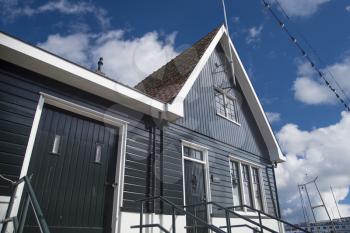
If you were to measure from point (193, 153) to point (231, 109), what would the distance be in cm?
320

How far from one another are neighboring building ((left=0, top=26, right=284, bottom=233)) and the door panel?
26mm

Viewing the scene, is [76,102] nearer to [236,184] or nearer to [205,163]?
[205,163]

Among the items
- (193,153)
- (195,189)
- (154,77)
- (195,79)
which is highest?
(154,77)

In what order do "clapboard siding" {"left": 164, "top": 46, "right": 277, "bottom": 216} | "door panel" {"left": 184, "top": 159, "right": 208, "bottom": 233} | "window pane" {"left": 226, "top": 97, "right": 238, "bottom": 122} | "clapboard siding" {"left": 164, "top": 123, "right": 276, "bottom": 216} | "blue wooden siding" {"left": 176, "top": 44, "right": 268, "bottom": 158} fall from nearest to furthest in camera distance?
"door panel" {"left": 184, "top": 159, "right": 208, "bottom": 233}
"clapboard siding" {"left": 164, "top": 123, "right": 276, "bottom": 216}
"clapboard siding" {"left": 164, "top": 46, "right": 277, "bottom": 216}
"blue wooden siding" {"left": 176, "top": 44, "right": 268, "bottom": 158}
"window pane" {"left": 226, "top": 97, "right": 238, "bottom": 122}

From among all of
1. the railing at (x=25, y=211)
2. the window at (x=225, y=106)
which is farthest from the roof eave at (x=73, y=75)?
the window at (x=225, y=106)

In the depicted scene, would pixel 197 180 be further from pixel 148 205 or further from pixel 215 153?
pixel 148 205

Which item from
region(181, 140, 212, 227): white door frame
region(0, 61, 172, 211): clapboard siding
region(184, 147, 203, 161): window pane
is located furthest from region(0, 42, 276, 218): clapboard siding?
region(184, 147, 203, 161): window pane

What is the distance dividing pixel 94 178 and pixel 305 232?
4533 mm

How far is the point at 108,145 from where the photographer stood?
5.86 metres

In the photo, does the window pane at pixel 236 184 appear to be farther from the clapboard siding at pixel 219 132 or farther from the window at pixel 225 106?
the window at pixel 225 106

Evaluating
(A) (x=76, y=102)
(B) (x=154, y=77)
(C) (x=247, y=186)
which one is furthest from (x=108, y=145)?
(C) (x=247, y=186)

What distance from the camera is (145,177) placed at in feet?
20.1

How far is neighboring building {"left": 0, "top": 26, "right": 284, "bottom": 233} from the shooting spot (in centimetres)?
466

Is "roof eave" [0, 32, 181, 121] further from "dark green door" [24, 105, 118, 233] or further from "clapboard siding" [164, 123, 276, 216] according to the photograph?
"clapboard siding" [164, 123, 276, 216]
